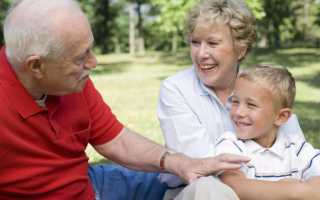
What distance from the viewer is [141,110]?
12094 millimetres

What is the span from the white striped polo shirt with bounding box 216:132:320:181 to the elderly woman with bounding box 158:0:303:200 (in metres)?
0.13

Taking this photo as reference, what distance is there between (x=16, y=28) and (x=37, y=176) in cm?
72

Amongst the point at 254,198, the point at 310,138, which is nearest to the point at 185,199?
the point at 254,198

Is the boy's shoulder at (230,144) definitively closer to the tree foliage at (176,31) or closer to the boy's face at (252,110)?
the boy's face at (252,110)

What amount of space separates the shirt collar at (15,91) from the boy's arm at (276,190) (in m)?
1.07

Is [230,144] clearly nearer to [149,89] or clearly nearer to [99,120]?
[99,120]

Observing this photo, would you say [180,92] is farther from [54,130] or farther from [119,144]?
[54,130]

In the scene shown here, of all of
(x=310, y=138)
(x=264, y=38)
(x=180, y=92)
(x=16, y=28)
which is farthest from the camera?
(x=264, y=38)

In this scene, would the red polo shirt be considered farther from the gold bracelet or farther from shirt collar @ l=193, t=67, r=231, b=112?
shirt collar @ l=193, t=67, r=231, b=112

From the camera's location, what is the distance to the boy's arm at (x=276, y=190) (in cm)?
292

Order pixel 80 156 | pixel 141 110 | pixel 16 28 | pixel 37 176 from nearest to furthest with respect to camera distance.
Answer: pixel 16 28, pixel 37 176, pixel 80 156, pixel 141 110

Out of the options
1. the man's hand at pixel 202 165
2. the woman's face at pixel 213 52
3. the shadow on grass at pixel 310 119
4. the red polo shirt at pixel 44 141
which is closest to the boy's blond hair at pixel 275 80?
the woman's face at pixel 213 52

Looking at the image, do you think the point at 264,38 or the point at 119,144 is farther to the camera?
the point at 264,38

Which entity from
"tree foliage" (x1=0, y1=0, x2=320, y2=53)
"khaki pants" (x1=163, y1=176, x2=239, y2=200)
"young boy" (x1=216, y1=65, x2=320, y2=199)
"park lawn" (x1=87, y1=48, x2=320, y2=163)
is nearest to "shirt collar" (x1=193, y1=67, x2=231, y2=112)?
"young boy" (x1=216, y1=65, x2=320, y2=199)
